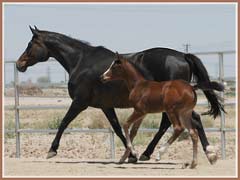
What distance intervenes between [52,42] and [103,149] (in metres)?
4.46

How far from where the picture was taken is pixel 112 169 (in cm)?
1001

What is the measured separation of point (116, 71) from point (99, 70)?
82cm

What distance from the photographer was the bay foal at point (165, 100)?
9875 millimetres

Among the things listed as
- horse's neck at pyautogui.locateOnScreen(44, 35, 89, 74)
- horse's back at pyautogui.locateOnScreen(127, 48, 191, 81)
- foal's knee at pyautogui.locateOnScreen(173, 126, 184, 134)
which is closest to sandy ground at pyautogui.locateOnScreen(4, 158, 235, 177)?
foal's knee at pyautogui.locateOnScreen(173, 126, 184, 134)

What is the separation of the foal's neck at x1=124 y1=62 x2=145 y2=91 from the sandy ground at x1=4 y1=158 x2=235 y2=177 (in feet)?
4.25

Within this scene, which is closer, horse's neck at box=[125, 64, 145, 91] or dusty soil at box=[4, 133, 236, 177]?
dusty soil at box=[4, 133, 236, 177]

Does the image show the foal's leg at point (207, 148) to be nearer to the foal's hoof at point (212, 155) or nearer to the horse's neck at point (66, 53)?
the foal's hoof at point (212, 155)

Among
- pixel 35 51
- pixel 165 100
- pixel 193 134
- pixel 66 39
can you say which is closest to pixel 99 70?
pixel 66 39

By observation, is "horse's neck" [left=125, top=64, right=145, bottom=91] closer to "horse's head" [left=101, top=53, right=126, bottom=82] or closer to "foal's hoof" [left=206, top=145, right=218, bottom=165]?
"horse's head" [left=101, top=53, right=126, bottom=82]

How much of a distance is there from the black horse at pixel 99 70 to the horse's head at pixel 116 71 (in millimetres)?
610

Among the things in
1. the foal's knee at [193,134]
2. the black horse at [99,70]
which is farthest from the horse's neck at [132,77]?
the foal's knee at [193,134]

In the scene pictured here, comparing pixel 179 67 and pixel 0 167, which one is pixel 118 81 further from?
pixel 0 167

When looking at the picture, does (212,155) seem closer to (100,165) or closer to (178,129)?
(178,129)

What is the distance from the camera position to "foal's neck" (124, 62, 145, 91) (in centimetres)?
1049
